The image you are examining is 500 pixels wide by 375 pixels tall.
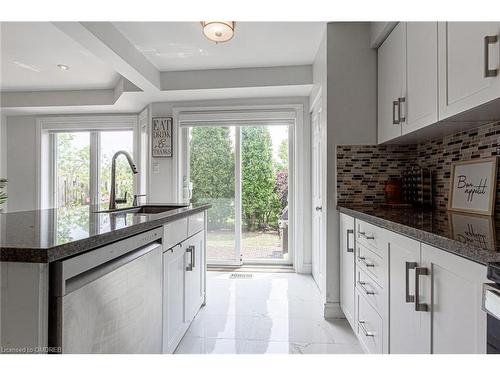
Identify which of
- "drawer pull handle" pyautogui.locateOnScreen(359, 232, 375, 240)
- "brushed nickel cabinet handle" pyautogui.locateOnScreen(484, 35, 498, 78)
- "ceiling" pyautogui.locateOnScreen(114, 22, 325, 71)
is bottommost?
"drawer pull handle" pyautogui.locateOnScreen(359, 232, 375, 240)

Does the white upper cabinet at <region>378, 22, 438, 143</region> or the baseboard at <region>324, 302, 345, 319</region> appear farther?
the baseboard at <region>324, 302, 345, 319</region>

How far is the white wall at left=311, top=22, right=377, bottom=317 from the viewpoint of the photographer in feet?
8.07

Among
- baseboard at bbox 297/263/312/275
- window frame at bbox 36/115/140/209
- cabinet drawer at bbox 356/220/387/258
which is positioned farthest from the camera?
window frame at bbox 36/115/140/209

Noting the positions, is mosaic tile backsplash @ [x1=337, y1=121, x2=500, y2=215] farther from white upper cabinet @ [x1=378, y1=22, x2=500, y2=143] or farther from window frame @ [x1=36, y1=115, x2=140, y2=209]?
window frame @ [x1=36, y1=115, x2=140, y2=209]

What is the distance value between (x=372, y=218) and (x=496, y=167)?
65 cm

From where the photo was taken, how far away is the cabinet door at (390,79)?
6.50 ft

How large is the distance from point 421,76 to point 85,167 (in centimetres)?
466

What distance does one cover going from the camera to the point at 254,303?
2.69m

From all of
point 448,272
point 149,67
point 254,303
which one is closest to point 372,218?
point 448,272

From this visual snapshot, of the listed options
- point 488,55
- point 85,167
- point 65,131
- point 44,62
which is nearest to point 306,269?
point 488,55

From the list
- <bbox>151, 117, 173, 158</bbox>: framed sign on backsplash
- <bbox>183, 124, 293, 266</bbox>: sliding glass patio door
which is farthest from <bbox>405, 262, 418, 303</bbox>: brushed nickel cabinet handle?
<bbox>151, 117, 173, 158</bbox>: framed sign on backsplash

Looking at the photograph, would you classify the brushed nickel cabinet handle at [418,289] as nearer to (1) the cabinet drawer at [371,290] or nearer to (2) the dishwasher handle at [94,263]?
(1) the cabinet drawer at [371,290]

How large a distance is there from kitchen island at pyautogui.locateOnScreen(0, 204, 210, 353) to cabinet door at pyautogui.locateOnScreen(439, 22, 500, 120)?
4.79 ft
